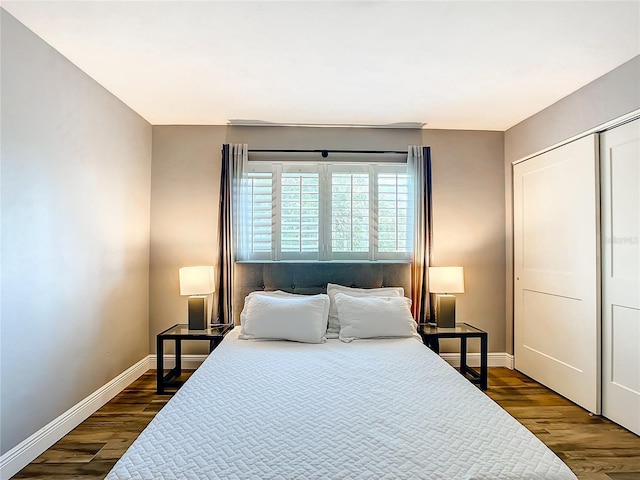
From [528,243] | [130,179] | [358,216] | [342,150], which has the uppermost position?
[342,150]

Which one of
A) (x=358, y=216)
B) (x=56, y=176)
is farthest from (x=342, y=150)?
(x=56, y=176)

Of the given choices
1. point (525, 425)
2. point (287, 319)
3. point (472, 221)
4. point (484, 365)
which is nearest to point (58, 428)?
point (287, 319)

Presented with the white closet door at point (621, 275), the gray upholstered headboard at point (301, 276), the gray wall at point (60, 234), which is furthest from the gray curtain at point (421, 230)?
the gray wall at point (60, 234)

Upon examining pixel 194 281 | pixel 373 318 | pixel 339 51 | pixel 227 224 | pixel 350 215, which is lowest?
pixel 373 318

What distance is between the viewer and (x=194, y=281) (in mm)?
3510

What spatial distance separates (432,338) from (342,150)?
2061 millimetres

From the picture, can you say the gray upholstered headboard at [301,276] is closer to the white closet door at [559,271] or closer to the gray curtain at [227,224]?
the gray curtain at [227,224]

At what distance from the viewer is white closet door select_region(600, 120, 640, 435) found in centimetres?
263

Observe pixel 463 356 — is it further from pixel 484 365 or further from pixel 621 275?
pixel 621 275

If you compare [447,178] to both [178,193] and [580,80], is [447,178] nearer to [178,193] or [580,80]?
[580,80]

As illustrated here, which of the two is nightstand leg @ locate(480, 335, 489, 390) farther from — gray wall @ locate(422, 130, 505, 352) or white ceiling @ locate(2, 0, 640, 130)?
white ceiling @ locate(2, 0, 640, 130)

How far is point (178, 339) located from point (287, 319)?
1048 millimetres

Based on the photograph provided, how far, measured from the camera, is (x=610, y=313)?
285 centimetres

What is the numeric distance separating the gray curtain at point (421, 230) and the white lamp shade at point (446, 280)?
7.9 inches
